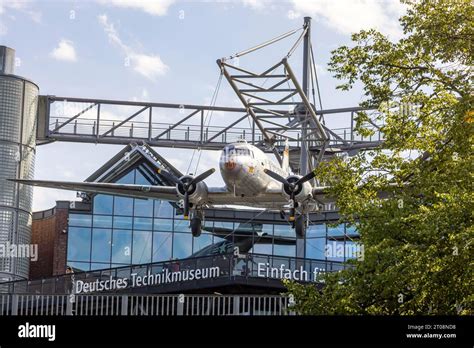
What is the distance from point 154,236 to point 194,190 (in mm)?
14761

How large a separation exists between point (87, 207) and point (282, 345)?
49.8 m

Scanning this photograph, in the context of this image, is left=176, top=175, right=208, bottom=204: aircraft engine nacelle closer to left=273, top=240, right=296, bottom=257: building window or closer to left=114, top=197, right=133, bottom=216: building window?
left=114, top=197, right=133, bottom=216: building window

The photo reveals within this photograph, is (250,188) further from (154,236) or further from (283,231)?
(283,231)

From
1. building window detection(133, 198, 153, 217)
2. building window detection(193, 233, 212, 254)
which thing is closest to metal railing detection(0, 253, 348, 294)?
building window detection(133, 198, 153, 217)

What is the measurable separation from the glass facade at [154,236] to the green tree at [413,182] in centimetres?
3656

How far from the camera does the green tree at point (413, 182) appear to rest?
93.5ft

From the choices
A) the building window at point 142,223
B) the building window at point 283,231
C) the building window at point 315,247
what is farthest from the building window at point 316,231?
the building window at point 142,223

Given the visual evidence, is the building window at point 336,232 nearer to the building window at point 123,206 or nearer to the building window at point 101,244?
A: the building window at point 123,206

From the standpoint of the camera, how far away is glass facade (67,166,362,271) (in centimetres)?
6894

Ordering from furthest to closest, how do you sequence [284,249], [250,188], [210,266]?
[284,249] → [250,188] → [210,266]

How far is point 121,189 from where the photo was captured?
62688 millimetres

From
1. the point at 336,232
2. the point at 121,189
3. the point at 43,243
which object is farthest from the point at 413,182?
the point at 43,243

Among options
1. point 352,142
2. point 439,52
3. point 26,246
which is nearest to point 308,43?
point 352,142

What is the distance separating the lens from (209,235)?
235 feet
